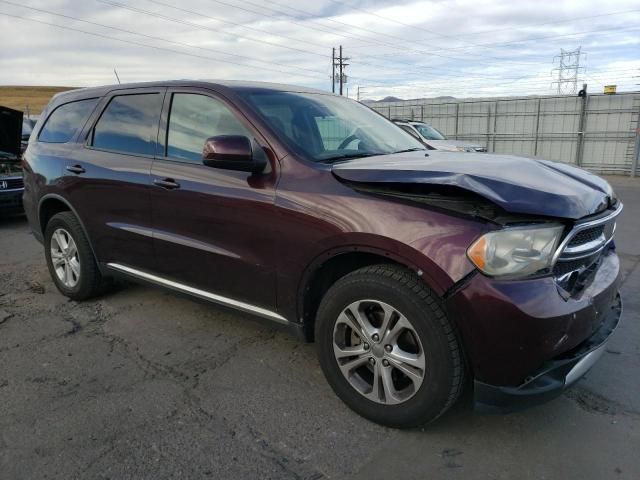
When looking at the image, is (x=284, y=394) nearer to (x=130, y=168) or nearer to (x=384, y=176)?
(x=384, y=176)

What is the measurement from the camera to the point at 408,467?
2.40 m

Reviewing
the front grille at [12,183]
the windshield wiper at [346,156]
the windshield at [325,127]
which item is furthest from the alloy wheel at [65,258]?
the front grille at [12,183]

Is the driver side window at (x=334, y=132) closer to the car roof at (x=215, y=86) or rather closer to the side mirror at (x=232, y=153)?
Result: the car roof at (x=215, y=86)

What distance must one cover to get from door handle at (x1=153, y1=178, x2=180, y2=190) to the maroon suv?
0.5 inches

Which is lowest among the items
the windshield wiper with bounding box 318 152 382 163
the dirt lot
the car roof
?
the dirt lot

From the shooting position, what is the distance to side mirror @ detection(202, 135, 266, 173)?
2898 mm

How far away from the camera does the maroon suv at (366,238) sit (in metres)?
2.31

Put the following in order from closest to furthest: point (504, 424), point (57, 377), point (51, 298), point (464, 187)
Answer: point (464, 187)
point (504, 424)
point (57, 377)
point (51, 298)

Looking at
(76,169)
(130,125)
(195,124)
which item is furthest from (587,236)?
(76,169)

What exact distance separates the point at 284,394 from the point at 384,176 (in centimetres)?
138

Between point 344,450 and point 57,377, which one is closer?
point 344,450

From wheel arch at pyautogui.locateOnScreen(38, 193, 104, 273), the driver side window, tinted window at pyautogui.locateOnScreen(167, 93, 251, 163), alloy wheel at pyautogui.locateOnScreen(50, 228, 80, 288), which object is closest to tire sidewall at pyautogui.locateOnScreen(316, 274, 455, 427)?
the driver side window

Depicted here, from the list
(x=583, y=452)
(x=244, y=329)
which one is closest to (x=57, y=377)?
(x=244, y=329)

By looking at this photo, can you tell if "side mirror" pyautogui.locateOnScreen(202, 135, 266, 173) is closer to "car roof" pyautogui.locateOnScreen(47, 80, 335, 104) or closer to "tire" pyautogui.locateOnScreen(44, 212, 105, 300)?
"car roof" pyautogui.locateOnScreen(47, 80, 335, 104)
